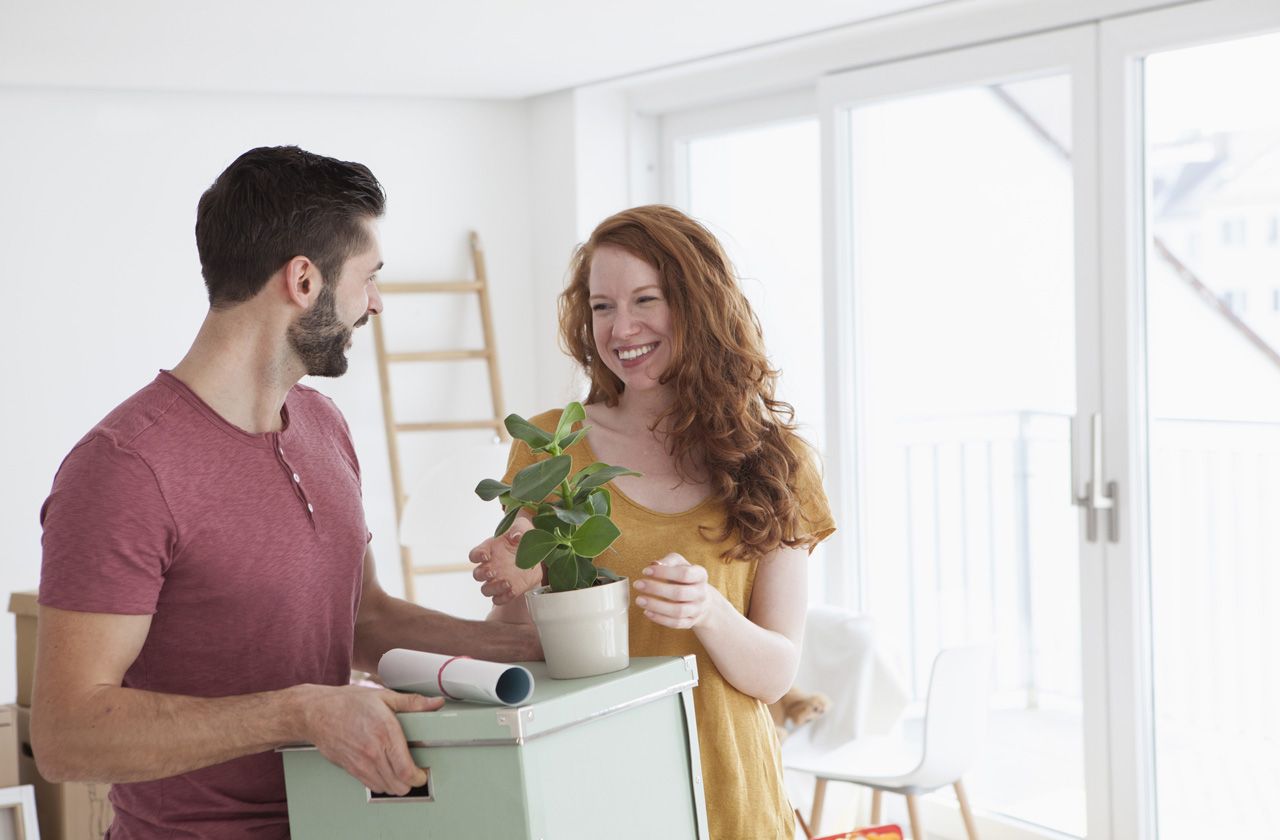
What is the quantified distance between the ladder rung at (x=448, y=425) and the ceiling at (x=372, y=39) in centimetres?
109

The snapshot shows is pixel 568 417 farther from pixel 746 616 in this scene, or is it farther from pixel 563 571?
pixel 746 616

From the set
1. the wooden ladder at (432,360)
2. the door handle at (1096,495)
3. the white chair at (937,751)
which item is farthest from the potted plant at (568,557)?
the wooden ladder at (432,360)

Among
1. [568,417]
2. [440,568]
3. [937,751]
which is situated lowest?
[937,751]

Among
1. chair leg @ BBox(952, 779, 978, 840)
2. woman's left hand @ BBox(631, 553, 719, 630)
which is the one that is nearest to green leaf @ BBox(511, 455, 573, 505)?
woman's left hand @ BBox(631, 553, 719, 630)

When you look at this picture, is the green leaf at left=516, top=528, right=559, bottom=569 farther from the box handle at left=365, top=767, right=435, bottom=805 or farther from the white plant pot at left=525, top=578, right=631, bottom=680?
the box handle at left=365, top=767, right=435, bottom=805

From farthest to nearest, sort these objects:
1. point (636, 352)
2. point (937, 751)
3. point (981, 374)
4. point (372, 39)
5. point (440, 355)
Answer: point (440, 355), point (981, 374), point (372, 39), point (937, 751), point (636, 352)

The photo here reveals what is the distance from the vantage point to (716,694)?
1.67 m

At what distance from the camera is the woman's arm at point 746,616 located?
1504 mm

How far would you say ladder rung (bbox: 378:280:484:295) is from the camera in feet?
14.1

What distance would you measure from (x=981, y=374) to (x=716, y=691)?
2206 millimetres

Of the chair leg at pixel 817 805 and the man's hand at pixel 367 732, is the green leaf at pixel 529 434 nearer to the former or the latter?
the man's hand at pixel 367 732

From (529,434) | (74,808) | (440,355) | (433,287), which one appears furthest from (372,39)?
(529,434)

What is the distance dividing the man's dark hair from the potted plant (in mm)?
295

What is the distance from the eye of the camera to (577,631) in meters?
1.36
